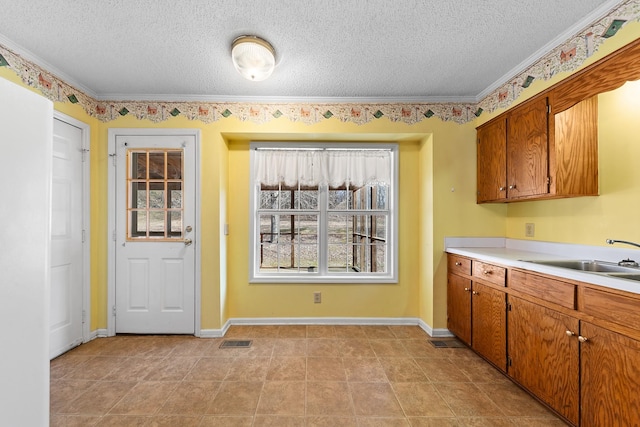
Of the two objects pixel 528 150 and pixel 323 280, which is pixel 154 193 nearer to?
pixel 323 280

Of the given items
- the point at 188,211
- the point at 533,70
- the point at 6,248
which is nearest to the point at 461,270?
the point at 533,70

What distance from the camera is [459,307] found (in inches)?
111

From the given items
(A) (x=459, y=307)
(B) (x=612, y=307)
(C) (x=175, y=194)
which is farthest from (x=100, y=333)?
(B) (x=612, y=307)

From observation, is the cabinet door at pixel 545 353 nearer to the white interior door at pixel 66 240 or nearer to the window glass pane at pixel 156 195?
the window glass pane at pixel 156 195

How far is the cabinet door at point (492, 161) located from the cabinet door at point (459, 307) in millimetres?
864

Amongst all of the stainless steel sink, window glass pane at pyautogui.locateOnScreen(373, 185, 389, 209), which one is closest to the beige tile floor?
the stainless steel sink

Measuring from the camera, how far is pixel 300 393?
6.77 ft

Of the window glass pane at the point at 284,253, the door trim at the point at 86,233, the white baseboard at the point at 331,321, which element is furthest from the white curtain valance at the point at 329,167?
the door trim at the point at 86,233

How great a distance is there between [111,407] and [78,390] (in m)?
0.40

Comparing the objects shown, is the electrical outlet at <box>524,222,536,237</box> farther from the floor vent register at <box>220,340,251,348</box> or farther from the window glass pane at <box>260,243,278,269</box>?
the floor vent register at <box>220,340,251,348</box>

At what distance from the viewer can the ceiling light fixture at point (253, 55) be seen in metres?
2.04

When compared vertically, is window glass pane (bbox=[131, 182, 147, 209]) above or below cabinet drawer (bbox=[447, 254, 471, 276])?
above

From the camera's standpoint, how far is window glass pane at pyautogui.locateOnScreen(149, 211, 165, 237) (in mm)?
3033

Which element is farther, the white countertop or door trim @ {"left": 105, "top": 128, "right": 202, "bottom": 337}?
door trim @ {"left": 105, "top": 128, "right": 202, "bottom": 337}
